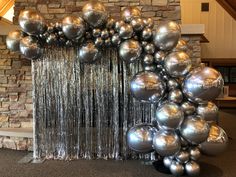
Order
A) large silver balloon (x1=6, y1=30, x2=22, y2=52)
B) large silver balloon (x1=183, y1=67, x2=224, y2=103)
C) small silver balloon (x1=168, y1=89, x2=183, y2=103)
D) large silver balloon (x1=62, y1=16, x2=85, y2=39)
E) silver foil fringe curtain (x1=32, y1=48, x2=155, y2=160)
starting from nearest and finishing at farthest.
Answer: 1. large silver balloon (x1=183, y1=67, x2=224, y2=103)
2. small silver balloon (x1=168, y1=89, x2=183, y2=103)
3. large silver balloon (x1=62, y1=16, x2=85, y2=39)
4. large silver balloon (x1=6, y1=30, x2=22, y2=52)
5. silver foil fringe curtain (x1=32, y1=48, x2=155, y2=160)

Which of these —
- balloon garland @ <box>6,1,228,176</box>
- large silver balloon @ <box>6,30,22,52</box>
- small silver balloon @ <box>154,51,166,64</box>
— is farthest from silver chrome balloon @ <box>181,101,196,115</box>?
large silver balloon @ <box>6,30,22,52</box>

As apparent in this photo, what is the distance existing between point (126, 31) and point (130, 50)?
→ 8.8 inches

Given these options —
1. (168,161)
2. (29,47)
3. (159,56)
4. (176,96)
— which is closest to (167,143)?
(168,161)

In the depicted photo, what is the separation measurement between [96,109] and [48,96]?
654 mm

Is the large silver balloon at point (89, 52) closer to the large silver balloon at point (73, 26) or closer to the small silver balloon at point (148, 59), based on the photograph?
the large silver balloon at point (73, 26)

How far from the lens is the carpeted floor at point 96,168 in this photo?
10.8 ft

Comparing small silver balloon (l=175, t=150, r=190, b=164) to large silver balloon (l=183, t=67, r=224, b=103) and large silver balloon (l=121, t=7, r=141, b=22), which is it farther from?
large silver balloon (l=121, t=7, r=141, b=22)

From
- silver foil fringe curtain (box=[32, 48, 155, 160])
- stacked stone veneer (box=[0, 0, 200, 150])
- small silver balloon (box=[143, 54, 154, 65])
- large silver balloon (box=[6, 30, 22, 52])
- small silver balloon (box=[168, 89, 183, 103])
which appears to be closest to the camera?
small silver balloon (box=[168, 89, 183, 103])

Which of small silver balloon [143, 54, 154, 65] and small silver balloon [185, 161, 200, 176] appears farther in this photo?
small silver balloon [143, 54, 154, 65]

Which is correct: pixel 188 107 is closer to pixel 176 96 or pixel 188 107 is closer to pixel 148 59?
pixel 176 96

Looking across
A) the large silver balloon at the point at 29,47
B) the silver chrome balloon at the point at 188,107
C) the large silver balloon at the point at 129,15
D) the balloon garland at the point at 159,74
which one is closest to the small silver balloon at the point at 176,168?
the balloon garland at the point at 159,74

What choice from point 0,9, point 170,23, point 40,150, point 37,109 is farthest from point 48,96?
point 0,9

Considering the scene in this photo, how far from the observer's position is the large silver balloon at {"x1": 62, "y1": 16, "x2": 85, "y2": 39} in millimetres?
3213

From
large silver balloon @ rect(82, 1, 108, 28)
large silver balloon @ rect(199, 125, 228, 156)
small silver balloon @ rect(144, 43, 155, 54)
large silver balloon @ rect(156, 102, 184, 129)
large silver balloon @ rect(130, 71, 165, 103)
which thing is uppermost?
large silver balloon @ rect(82, 1, 108, 28)
